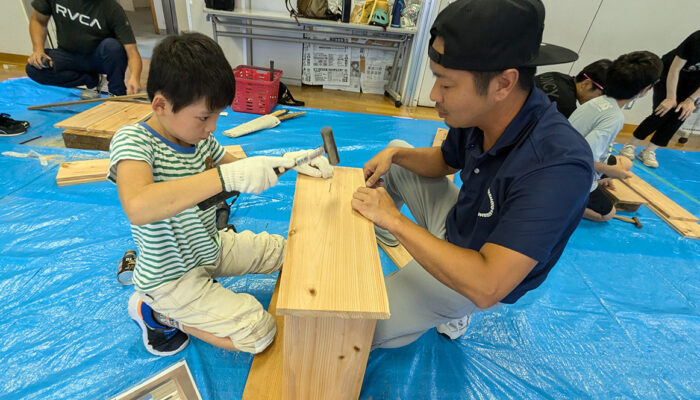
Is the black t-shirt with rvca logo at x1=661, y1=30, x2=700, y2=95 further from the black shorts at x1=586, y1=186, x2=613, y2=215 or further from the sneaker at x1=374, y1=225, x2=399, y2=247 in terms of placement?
the sneaker at x1=374, y1=225, x2=399, y2=247

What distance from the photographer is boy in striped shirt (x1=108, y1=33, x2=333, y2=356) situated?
916mm

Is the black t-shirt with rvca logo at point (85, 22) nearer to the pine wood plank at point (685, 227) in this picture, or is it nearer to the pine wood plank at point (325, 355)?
the pine wood plank at point (325, 355)

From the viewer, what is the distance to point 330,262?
3.11ft

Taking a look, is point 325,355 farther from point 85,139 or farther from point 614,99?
point 85,139

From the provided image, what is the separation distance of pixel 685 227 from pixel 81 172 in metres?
4.35

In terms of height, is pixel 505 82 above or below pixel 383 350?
above

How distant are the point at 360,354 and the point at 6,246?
1.87 meters

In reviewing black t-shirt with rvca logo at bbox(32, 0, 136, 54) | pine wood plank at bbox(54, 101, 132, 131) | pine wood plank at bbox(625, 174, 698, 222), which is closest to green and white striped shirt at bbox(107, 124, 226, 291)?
pine wood plank at bbox(54, 101, 132, 131)

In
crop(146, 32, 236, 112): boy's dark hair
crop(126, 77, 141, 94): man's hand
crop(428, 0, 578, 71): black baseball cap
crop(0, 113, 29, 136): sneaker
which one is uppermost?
crop(428, 0, 578, 71): black baseball cap

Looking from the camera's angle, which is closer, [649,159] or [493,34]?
[493,34]

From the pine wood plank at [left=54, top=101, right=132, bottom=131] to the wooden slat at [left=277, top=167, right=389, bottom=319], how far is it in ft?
7.33

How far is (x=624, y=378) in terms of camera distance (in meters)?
1.43

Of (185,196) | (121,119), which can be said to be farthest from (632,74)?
(121,119)

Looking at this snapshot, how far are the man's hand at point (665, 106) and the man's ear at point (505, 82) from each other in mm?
3573
